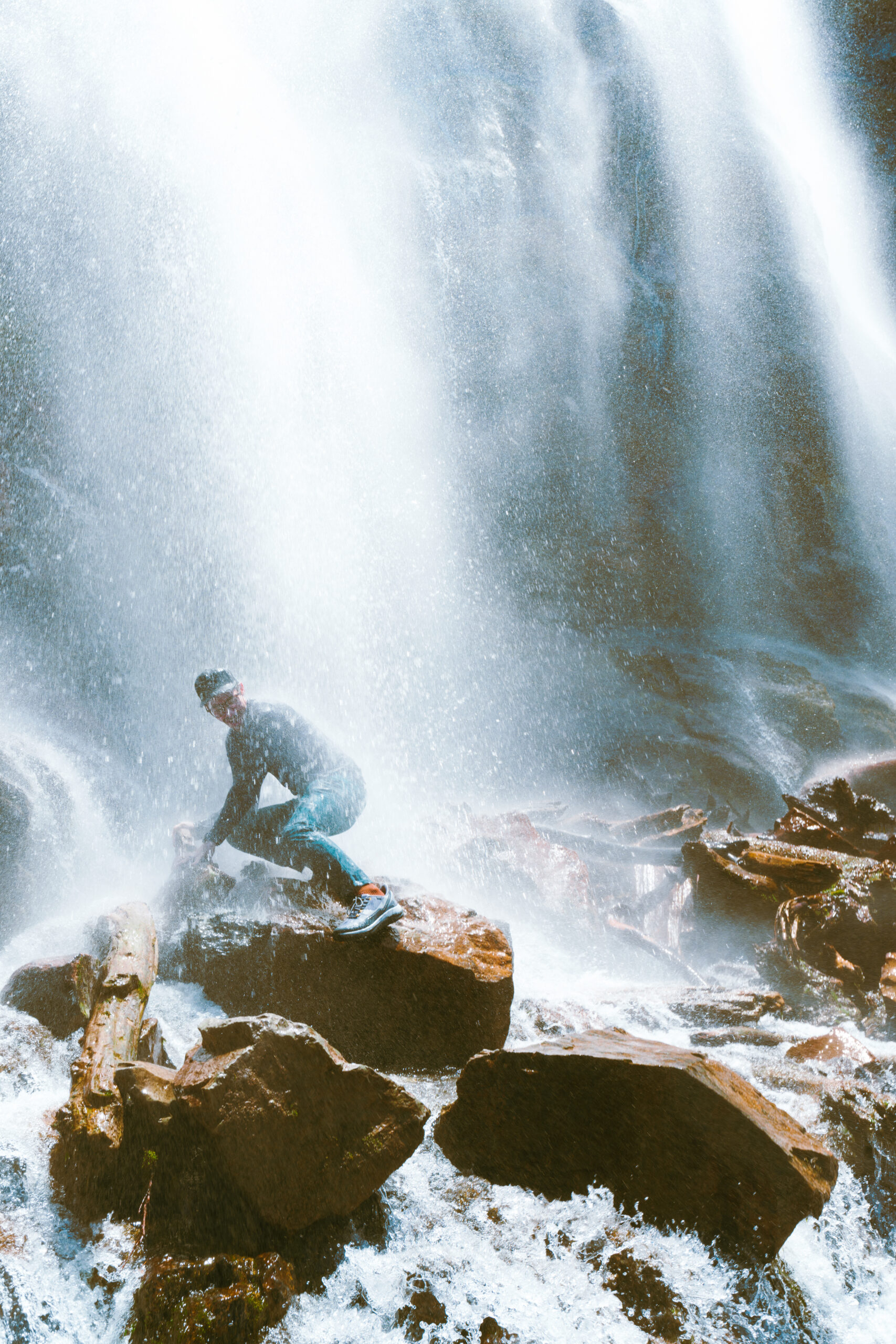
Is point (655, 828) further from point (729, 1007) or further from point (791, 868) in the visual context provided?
point (729, 1007)

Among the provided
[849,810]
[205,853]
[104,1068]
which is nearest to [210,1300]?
[104,1068]

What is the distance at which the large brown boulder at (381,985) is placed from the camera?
3178mm

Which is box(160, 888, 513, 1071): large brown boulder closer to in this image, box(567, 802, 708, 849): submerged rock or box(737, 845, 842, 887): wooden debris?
box(737, 845, 842, 887): wooden debris

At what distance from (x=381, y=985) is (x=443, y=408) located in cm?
1222

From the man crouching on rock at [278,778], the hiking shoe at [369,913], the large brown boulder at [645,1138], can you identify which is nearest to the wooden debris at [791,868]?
the large brown boulder at [645,1138]

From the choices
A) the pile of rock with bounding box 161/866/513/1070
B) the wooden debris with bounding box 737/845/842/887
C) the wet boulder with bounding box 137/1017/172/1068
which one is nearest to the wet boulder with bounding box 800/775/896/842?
the wooden debris with bounding box 737/845/842/887

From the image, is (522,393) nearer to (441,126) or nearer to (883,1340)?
(441,126)

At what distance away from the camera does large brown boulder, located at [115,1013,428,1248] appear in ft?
6.45

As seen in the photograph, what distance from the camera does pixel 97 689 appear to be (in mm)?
10469

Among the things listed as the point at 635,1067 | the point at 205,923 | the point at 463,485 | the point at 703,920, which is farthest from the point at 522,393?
A: the point at 635,1067

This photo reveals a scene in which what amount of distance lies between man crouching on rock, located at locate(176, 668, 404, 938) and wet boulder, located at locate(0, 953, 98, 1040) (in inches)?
42.1

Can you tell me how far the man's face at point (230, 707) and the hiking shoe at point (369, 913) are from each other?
4.59 ft

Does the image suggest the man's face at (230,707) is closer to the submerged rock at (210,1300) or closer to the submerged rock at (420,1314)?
the submerged rock at (210,1300)

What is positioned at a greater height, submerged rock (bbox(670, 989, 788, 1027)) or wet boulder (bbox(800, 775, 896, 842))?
wet boulder (bbox(800, 775, 896, 842))
